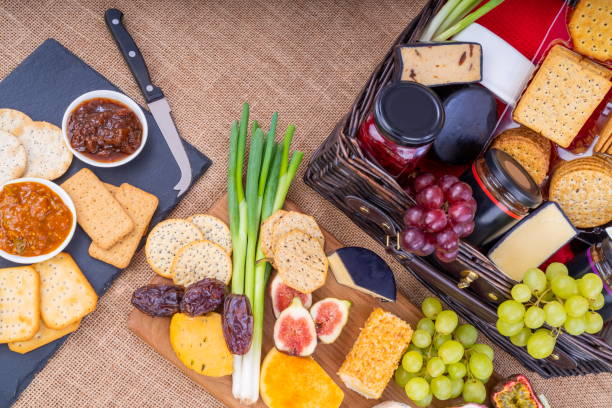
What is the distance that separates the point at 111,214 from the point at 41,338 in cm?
33

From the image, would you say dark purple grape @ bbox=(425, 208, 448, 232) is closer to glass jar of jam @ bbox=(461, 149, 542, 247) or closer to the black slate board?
glass jar of jam @ bbox=(461, 149, 542, 247)

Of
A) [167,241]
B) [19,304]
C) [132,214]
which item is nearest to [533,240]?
[167,241]

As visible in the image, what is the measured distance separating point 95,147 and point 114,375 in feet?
1.84

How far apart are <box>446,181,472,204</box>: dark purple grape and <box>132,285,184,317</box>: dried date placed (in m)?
0.66

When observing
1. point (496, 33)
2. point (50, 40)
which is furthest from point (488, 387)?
point (50, 40)

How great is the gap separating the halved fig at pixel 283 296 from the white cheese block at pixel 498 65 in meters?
0.65

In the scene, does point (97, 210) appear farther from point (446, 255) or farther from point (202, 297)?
point (446, 255)

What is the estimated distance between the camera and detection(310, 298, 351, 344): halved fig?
4.19 feet

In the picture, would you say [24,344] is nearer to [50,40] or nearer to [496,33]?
[50,40]

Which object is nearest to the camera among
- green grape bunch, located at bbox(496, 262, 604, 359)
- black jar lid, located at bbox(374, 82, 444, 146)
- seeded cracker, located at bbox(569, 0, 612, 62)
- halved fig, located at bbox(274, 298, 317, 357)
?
black jar lid, located at bbox(374, 82, 444, 146)

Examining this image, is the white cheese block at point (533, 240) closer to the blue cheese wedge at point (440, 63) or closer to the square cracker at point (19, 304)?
the blue cheese wedge at point (440, 63)

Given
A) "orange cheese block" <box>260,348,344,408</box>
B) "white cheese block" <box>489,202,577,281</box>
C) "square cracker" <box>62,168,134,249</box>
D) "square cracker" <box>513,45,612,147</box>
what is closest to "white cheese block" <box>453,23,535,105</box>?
"square cracker" <box>513,45,612,147</box>

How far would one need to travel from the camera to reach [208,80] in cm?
145

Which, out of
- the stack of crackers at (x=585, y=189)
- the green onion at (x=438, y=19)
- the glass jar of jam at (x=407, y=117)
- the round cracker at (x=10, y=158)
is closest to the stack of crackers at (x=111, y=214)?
the round cracker at (x=10, y=158)
